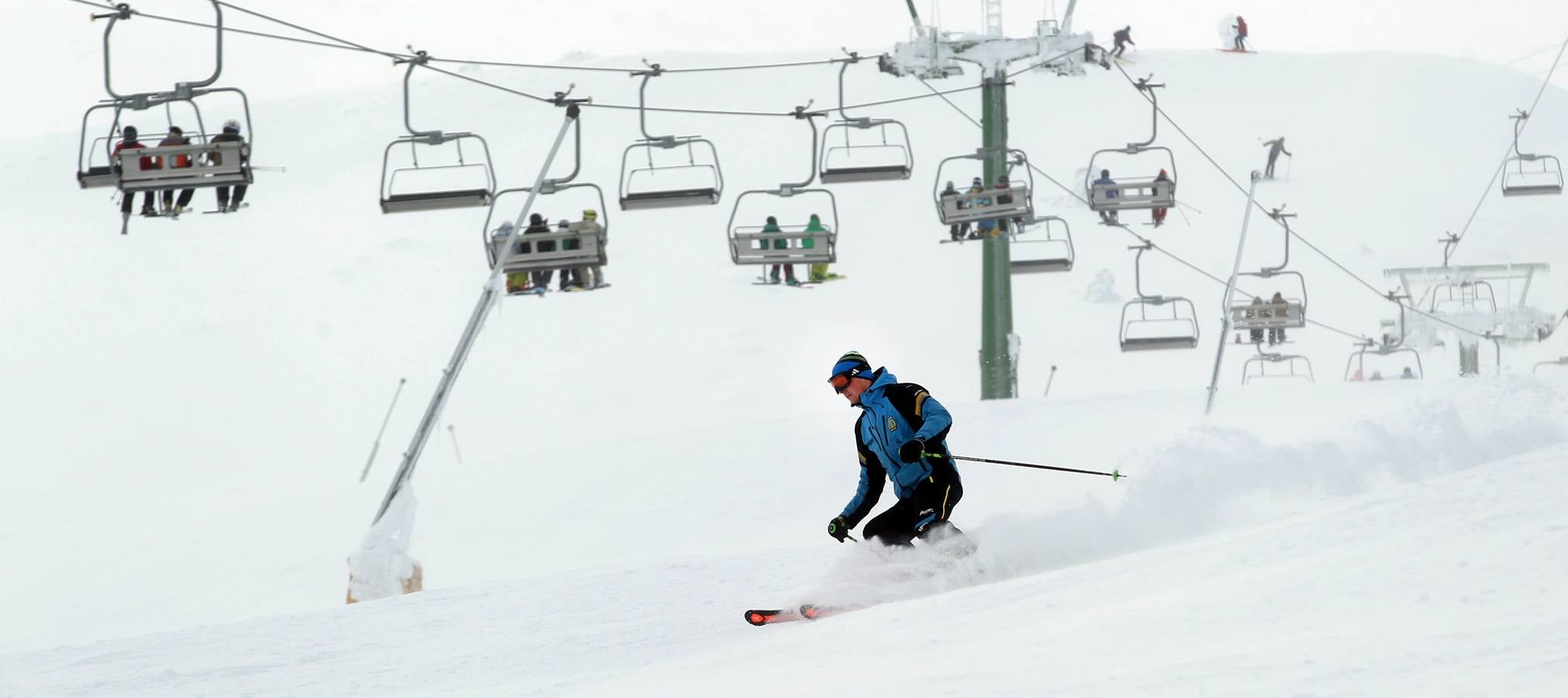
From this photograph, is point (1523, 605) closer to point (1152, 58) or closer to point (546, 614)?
point (546, 614)

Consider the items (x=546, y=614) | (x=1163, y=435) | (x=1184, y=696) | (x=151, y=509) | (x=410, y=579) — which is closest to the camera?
(x=1184, y=696)

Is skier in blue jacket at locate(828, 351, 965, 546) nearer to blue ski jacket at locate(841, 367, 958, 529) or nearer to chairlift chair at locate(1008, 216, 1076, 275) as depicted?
blue ski jacket at locate(841, 367, 958, 529)

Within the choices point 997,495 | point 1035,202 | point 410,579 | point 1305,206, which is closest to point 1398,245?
point 1305,206

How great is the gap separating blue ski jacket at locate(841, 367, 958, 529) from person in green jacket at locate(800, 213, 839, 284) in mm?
7293

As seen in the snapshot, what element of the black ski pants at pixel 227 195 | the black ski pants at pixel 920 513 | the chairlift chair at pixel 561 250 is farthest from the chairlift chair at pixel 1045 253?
the black ski pants at pixel 920 513

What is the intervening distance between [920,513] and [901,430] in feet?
1.52

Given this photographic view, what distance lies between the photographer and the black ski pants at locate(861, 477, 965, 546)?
8.30 m

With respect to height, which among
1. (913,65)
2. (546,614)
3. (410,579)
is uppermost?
(913,65)

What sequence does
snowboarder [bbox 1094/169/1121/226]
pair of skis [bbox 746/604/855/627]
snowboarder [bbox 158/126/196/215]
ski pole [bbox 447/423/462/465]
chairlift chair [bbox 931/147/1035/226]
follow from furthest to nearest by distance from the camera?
ski pole [bbox 447/423/462/465] < snowboarder [bbox 1094/169/1121/226] < chairlift chair [bbox 931/147/1035/226] < snowboarder [bbox 158/126/196/215] < pair of skis [bbox 746/604/855/627]

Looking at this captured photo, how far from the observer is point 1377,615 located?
17.6 ft

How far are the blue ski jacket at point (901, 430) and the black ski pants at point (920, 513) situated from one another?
1.7 inches

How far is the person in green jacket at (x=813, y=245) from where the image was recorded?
16.4 meters

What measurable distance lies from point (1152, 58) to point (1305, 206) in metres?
26.8

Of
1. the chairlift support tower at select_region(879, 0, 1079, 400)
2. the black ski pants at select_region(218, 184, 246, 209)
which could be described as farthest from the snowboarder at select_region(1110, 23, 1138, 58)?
the black ski pants at select_region(218, 184, 246, 209)
